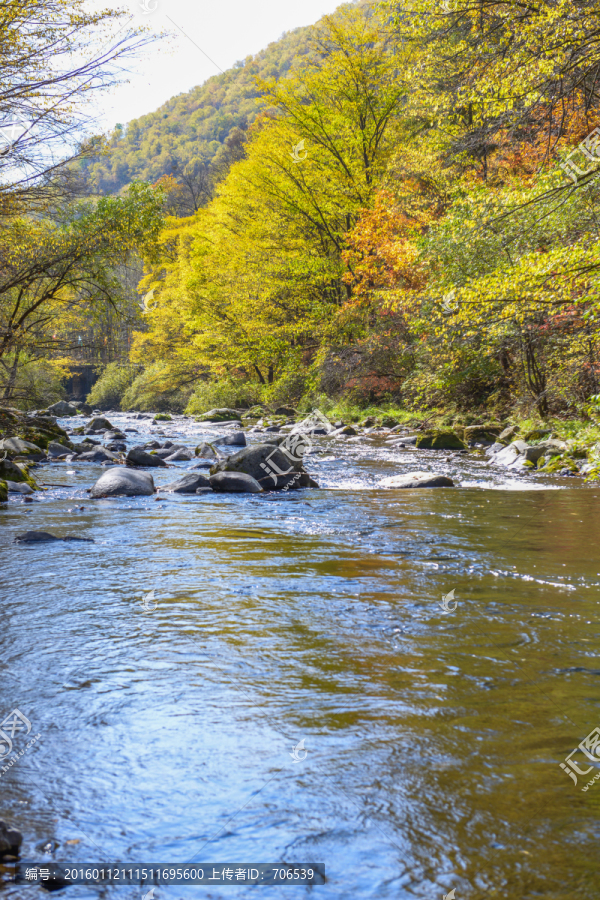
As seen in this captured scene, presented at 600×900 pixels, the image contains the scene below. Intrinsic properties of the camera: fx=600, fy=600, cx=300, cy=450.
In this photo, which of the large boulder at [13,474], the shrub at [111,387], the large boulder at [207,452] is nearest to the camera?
the large boulder at [13,474]

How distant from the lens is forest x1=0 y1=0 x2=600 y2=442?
741 cm

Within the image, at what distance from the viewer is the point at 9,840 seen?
182cm

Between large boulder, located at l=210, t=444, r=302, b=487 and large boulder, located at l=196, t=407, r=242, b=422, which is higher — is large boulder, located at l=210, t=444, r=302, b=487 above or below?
below

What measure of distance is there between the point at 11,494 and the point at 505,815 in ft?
26.0

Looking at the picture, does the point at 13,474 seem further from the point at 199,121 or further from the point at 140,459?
the point at 199,121

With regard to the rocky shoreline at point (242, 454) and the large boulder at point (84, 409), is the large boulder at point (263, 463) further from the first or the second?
the large boulder at point (84, 409)

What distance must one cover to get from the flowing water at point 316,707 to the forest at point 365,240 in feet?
12.1

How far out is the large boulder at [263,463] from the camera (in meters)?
9.43

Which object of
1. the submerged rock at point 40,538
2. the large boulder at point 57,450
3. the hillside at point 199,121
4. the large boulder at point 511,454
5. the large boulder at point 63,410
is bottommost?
the large boulder at point 511,454

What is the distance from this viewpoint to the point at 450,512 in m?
7.03

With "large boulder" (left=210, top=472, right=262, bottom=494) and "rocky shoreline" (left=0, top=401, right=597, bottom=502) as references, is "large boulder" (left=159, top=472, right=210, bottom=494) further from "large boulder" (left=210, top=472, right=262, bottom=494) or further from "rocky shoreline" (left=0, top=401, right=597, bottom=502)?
"large boulder" (left=210, top=472, right=262, bottom=494)

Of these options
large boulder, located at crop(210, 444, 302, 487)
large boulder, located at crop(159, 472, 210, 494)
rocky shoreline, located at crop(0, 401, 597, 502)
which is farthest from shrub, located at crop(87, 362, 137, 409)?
large boulder, located at crop(159, 472, 210, 494)

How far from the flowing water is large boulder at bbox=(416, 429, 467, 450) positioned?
→ 27.5 ft

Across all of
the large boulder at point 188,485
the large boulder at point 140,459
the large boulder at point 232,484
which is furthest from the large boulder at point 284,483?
the large boulder at point 140,459
